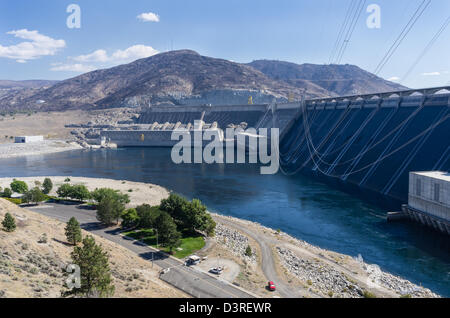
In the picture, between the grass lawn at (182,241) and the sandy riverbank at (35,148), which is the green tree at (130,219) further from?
the sandy riverbank at (35,148)

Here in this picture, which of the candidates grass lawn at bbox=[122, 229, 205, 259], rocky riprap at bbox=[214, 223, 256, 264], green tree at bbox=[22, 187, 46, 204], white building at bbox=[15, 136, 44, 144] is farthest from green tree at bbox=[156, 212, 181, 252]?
white building at bbox=[15, 136, 44, 144]

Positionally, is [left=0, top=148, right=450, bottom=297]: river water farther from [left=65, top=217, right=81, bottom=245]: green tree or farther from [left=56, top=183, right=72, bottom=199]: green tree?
[left=65, top=217, right=81, bottom=245]: green tree

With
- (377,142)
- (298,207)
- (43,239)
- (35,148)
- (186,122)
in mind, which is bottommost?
(298,207)

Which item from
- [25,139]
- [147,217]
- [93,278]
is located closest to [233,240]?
[147,217]

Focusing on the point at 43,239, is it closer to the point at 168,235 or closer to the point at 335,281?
the point at 168,235

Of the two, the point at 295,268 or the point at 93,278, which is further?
the point at 295,268
